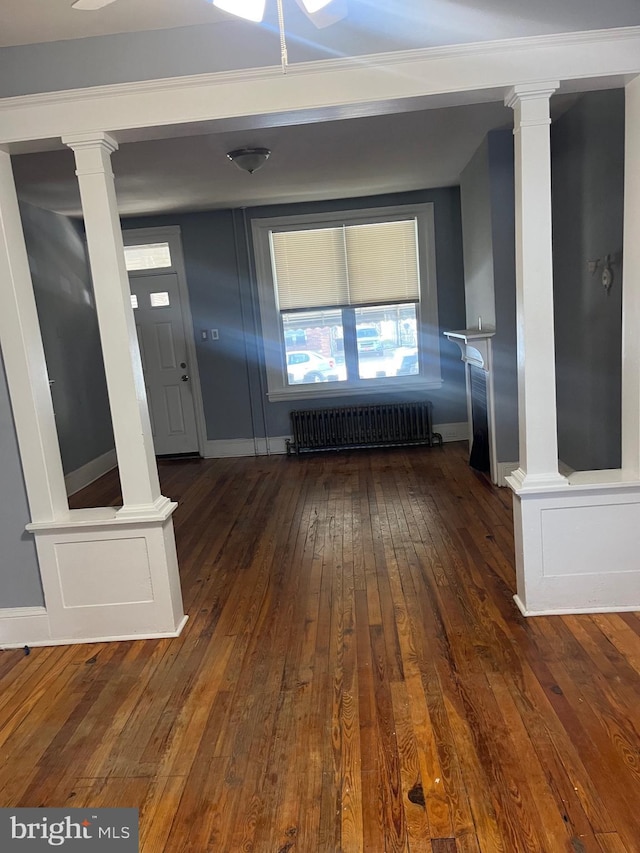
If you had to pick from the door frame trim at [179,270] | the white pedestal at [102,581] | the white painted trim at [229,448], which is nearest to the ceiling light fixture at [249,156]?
the white pedestal at [102,581]

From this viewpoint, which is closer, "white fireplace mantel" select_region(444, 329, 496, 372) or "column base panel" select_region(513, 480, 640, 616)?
"column base panel" select_region(513, 480, 640, 616)

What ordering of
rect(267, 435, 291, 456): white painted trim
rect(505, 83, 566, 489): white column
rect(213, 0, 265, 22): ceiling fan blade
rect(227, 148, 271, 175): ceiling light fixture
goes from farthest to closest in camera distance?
rect(267, 435, 291, 456): white painted trim < rect(227, 148, 271, 175): ceiling light fixture < rect(505, 83, 566, 489): white column < rect(213, 0, 265, 22): ceiling fan blade

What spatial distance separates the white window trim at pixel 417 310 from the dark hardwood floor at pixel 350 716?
9.70 feet

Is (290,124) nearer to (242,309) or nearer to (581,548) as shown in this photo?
(581,548)

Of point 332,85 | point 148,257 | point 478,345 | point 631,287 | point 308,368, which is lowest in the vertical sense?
point 308,368

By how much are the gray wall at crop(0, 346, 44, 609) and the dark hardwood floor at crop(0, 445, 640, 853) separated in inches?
11.3

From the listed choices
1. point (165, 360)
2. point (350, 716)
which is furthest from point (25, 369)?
point (165, 360)

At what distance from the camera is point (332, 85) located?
2494mm

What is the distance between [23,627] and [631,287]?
3.27 m

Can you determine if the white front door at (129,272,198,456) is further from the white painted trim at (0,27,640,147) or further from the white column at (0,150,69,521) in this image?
the white painted trim at (0,27,640,147)

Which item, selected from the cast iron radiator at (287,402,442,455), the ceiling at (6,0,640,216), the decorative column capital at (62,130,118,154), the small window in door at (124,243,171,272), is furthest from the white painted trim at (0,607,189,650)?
the small window in door at (124,243,171,272)

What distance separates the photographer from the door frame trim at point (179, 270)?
6.33 m

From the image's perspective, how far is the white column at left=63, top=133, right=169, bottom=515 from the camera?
8.52 ft

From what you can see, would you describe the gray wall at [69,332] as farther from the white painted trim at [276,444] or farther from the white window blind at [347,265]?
the white window blind at [347,265]
